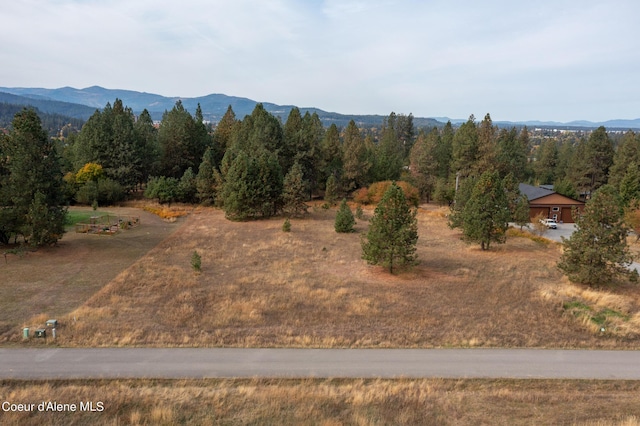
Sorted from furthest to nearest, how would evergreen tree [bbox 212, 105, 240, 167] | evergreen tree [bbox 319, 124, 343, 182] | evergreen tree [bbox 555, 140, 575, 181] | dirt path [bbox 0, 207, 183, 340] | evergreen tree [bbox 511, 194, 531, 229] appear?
evergreen tree [bbox 555, 140, 575, 181], evergreen tree [bbox 212, 105, 240, 167], evergreen tree [bbox 319, 124, 343, 182], evergreen tree [bbox 511, 194, 531, 229], dirt path [bbox 0, 207, 183, 340]

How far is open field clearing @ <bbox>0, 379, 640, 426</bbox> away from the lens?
33.8 feet

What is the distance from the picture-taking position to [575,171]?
61656 mm

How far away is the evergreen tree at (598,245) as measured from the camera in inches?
827

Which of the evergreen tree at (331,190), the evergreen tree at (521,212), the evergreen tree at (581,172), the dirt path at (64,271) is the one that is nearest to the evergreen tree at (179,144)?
the evergreen tree at (331,190)

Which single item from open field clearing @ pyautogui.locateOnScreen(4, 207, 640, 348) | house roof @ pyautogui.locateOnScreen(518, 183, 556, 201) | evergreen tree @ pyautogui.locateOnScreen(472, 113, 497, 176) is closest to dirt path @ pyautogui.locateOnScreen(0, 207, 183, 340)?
open field clearing @ pyautogui.locateOnScreen(4, 207, 640, 348)

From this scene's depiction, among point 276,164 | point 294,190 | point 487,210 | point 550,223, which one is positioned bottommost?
point 550,223

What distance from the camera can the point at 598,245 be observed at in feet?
69.7

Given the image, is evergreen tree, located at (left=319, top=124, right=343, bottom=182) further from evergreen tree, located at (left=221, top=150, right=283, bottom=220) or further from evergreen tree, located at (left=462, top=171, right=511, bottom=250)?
evergreen tree, located at (left=462, top=171, right=511, bottom=250)

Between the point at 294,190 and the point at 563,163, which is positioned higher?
the point at 563,163

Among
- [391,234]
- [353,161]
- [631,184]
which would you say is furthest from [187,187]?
[631,184]

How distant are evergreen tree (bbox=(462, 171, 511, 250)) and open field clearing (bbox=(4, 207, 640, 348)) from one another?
1.86m

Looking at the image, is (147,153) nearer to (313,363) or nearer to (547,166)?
(313,363)

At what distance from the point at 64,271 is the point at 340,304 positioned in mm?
16522

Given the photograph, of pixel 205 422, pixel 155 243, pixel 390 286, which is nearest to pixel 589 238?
pixel 390 286
